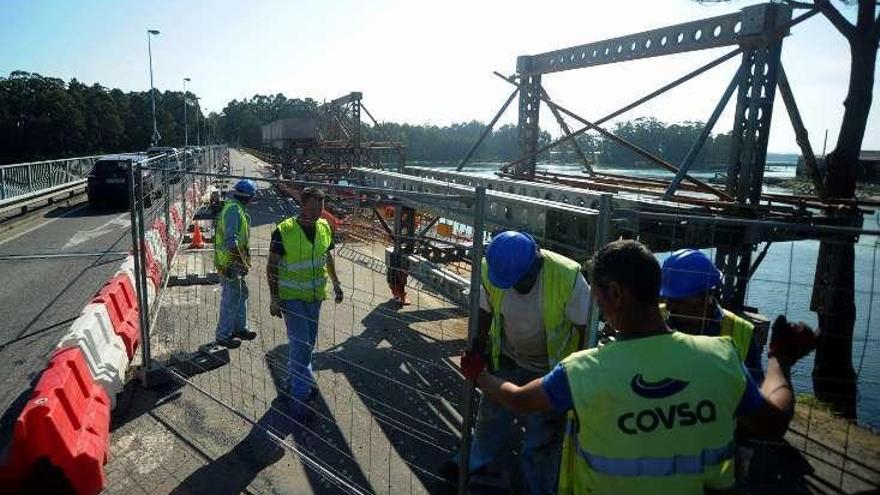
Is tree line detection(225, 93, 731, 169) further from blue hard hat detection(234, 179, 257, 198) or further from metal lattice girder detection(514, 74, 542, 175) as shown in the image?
blue hard hat detection(234, 179, 257, 198)

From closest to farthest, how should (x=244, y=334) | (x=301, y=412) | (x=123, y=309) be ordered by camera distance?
(x=301, y=412), (x=123, y=309), (x=244, y=334)

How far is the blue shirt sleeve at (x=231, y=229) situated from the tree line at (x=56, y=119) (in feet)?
227

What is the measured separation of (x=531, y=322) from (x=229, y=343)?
418 cm

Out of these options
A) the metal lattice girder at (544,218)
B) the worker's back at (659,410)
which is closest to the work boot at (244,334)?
the metal lattice girder at (544,218)

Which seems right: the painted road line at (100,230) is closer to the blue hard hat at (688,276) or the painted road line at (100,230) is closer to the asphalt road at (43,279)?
the asphalt road at (43,279)

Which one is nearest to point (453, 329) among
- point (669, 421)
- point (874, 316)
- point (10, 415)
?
point (10, 415)

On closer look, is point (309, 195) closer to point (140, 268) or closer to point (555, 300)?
point (140, 268)

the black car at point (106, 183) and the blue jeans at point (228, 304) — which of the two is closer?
the blue jeans at point (228, 304)

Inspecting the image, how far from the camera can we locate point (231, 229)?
19.5ft

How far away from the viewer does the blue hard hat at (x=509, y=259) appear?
9.48 feet

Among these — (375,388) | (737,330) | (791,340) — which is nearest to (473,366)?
(791,340)

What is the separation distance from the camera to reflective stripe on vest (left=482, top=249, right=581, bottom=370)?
3072mm

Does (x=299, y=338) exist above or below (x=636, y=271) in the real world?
below

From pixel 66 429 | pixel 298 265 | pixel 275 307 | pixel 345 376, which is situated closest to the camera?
pixel 66 429
